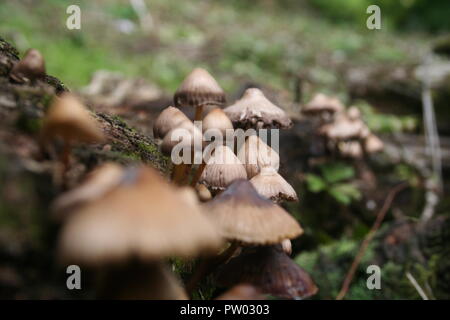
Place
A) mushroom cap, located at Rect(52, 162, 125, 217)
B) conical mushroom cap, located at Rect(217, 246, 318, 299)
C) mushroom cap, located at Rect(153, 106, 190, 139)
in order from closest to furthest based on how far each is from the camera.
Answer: mushroom cap, located at Rect(52, 162, 125, 217)
conical mushroom cap, located at Rect(217, 246, 318, 299)
mushroom cap, located at Rect(153, 106, 190, 139)

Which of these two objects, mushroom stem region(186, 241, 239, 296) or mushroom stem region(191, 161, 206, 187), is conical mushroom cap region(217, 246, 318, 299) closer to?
mushroom stem region(186, 241, 239, 296)

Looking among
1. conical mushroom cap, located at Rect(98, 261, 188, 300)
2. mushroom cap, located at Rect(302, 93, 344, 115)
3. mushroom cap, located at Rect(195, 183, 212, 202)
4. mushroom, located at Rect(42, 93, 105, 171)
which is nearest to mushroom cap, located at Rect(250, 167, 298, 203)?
mushroom cap, located at Rect(195, 183, 212, 202)

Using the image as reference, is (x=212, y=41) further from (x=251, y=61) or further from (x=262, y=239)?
(x=262, y=239)

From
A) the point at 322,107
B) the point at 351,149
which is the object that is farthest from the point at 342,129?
the point at 351,149

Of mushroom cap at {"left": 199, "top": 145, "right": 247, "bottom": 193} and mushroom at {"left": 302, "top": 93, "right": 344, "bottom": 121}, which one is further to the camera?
mushroom at {"left": 302, "top": 93, "right": 344, "bottom": 121}

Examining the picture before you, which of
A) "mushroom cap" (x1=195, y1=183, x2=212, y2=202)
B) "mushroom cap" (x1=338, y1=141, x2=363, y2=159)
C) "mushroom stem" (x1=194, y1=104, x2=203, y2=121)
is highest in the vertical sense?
"mushroom cap" (x1=338, y1=141, x2=363, y2=159)

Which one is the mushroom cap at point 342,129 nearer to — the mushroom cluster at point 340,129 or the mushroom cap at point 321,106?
the mushroom cluster at point 340,129

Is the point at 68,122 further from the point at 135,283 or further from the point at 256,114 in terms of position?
the point at 256,114
